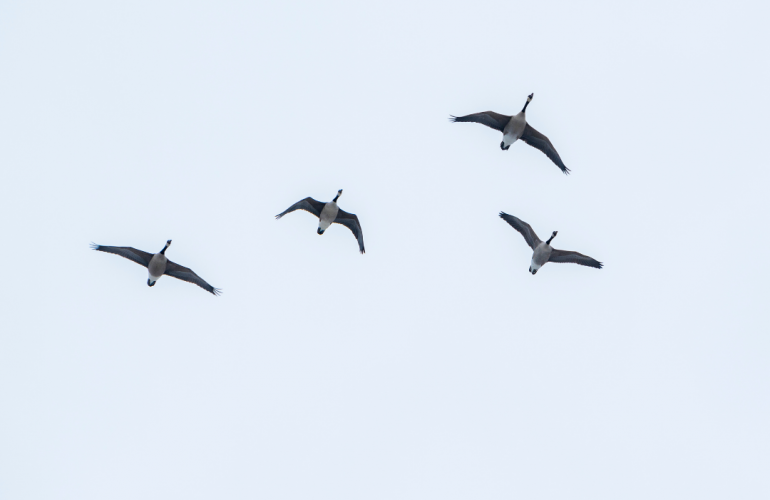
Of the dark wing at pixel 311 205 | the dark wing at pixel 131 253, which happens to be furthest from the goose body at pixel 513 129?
the dark wing at pixel 131 253

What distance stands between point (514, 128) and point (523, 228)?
3.72 metres

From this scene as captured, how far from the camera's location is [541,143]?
29.9 meters

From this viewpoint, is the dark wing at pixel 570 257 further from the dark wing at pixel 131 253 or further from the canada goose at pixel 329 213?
the dark wing at pixel 131 253

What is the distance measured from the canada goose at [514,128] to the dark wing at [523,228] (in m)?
2.50

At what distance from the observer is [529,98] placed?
3028 centimetres

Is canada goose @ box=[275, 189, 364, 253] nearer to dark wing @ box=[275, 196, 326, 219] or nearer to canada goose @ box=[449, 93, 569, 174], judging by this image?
dark wing @ box=[275, 196, 326, 219]

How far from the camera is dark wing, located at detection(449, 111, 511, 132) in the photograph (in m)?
28.9

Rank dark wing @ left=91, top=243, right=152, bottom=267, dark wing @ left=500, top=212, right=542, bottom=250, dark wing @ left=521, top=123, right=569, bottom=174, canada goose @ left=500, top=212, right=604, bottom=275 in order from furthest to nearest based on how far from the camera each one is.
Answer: dark wing @ left=500, top=212, right=542, bottom=250, dark wing @ left=521, top=123, right=569, bottom=174, canada goose @ left=500, top=212, right=604, bottom=275, dark wing @ left=91, top=243, right=152, bottom=267

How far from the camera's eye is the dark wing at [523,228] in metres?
29.9

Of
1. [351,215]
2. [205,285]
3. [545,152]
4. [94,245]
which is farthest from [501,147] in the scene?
[94,245]

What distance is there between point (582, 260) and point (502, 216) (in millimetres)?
3397

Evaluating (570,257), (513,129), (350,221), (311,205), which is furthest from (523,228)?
(311,205)

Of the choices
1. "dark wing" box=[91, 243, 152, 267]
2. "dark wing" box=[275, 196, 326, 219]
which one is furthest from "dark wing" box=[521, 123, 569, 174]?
"dark wing" box=[91, 243, 152, 267]

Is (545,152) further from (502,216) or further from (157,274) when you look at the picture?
(157,274)
